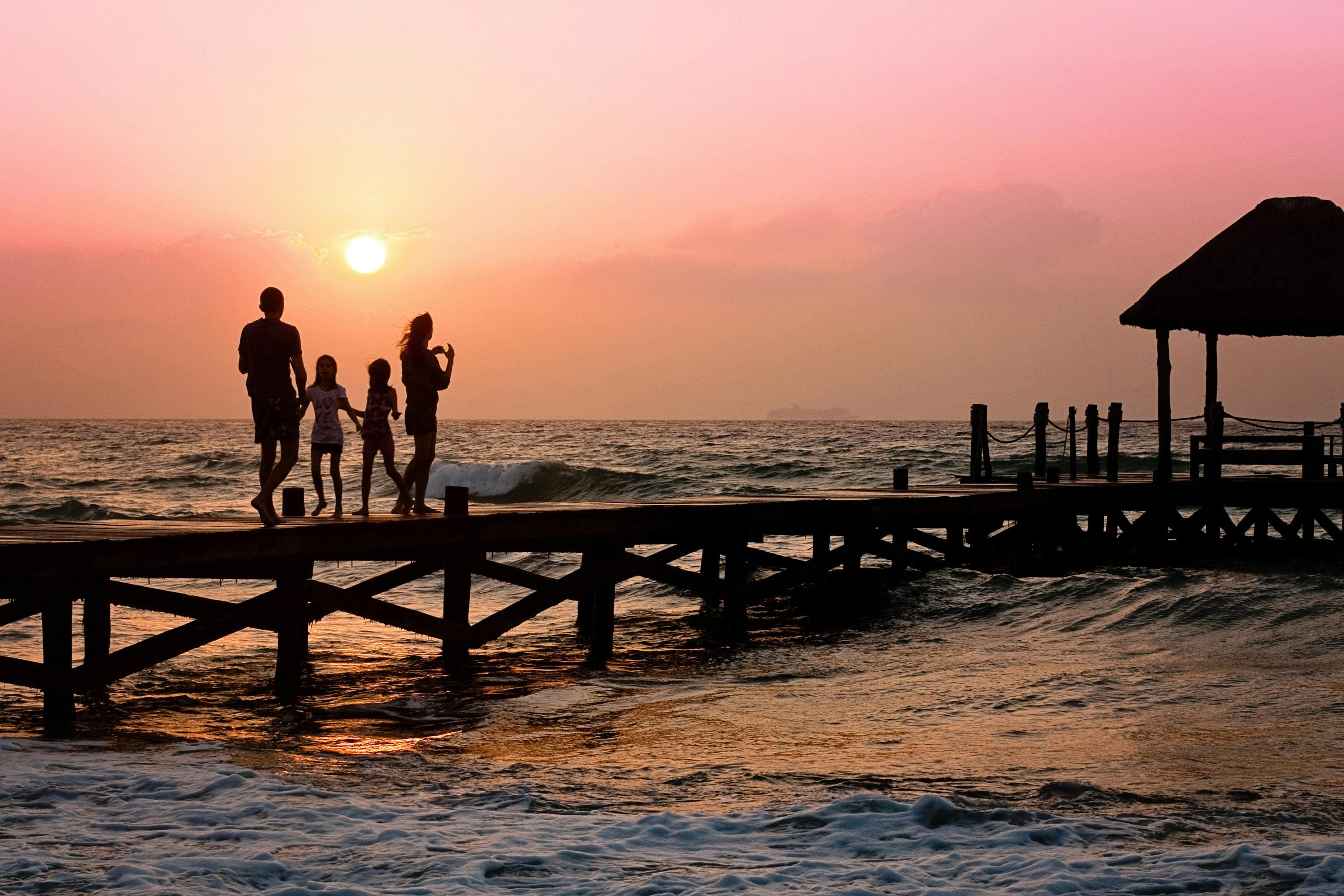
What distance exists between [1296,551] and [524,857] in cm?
1898

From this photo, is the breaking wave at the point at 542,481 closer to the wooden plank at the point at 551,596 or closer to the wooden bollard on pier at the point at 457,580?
the wooden plank at the point at 551,596

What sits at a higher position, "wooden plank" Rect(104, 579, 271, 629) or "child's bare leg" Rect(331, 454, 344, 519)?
"child's bare leg" Rect(331, 454, 344, 519)

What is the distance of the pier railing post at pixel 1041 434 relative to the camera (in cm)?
2125

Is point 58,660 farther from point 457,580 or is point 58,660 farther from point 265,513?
point 457,580

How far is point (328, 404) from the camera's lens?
35.5 ft

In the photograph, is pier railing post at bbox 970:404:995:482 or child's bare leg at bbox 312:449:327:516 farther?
pier railing post at bbox 970:404:995:482

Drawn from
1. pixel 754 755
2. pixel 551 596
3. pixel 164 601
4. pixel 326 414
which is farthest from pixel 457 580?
pixel 754 755

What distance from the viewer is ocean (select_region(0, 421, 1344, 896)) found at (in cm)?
593

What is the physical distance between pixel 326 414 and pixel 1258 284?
14.0m

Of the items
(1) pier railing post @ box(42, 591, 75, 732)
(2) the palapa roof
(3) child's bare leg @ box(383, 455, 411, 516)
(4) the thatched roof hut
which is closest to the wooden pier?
(1) pier railing post @ box(42, 591, 75, 732)

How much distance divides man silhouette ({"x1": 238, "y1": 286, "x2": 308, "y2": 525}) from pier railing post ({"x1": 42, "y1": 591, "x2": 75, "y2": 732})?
4.87 feet

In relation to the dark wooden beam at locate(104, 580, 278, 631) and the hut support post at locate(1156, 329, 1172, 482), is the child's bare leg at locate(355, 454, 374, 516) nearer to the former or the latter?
the dark wooden beam at locate(104, 580, 278, 631)

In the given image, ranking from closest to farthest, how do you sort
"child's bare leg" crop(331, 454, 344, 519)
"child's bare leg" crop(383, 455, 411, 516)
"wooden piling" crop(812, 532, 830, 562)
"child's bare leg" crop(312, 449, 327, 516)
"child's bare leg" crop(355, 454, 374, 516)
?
"child's bare leg" crop(312, 449, 327, 516), "child's bare leg" crop(331, 454, 344, 519), "child's bare leg" crop(355, 454, 374, 516), "child's bare leg" crop(383, 455, 411, 516), "wooden piling" crop(812, 532, 830, 562)

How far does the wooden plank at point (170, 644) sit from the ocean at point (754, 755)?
1.31ft
